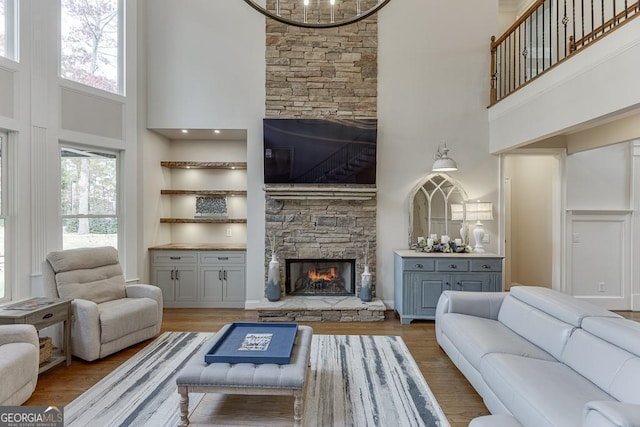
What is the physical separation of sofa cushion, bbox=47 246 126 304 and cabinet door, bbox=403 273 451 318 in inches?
137

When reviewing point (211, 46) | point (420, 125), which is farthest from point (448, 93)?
point (211, 46)

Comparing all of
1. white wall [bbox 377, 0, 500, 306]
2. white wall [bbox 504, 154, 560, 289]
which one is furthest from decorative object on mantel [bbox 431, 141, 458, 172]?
white wall [bbox 504, 154, 560, 289]

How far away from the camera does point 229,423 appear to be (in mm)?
2264

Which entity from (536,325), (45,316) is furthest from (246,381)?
(536,325)

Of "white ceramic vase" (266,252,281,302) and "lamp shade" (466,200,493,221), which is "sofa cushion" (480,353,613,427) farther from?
"white ceramic vase" (266,252,281,302)

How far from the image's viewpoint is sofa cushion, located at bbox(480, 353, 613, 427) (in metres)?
1.70

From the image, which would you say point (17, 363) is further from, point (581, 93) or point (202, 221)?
point (581, 93)

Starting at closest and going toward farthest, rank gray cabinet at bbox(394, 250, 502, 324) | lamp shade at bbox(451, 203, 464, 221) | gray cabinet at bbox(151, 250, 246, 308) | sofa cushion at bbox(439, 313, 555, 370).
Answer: sofa cushion at bbox(439, 313, 555, 370) → gray cabinet at bbox(394, 250, 502, 324) → lamp shade at bbox(451, 203, 464, 221) → gray cabinet at bbox(151, 250, 246, 308)

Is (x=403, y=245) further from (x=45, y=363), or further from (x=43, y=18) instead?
(x=43, y=18)

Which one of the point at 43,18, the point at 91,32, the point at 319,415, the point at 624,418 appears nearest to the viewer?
the point at 624,418

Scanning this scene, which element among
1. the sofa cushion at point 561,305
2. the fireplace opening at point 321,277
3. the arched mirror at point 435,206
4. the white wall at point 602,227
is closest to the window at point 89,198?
the fireplace opening at point 321,277

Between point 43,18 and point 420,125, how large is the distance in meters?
4.77

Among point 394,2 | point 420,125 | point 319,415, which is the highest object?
point 394,2

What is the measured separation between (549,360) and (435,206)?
2.80 meters
